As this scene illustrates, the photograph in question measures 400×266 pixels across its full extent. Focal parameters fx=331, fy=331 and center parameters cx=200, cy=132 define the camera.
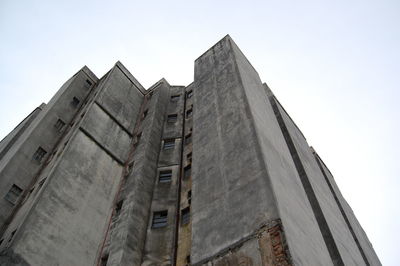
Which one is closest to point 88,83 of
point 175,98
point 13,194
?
point 175,98

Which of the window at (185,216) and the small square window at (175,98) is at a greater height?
the small square window at (175,98)

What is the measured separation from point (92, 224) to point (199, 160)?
709cm

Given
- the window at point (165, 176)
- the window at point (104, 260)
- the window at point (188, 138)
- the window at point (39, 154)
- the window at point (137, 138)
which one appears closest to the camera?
the window at point (104, 260)

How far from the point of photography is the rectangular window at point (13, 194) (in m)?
19.6

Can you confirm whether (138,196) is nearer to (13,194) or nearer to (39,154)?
(13,194)

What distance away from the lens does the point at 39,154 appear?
23.5m

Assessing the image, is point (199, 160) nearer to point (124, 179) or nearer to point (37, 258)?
point (124, 179)

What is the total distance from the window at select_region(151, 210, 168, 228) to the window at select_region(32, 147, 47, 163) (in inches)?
393

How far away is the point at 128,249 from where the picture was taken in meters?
16.3

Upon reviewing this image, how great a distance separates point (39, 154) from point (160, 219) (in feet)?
35.5

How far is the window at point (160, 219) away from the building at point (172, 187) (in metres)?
0.07

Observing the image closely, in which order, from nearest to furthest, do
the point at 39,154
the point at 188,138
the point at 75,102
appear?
the point at 39,154, the point at 188,138, the point at 75,102

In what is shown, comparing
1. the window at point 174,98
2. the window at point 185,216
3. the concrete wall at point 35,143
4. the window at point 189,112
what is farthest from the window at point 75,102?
the window at point 185,216

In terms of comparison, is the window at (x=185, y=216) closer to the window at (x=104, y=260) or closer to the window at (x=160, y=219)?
the window at (x=160, y=219)
